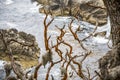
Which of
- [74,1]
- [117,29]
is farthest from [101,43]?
[117,29]

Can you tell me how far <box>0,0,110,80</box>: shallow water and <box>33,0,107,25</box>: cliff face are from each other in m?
0.58

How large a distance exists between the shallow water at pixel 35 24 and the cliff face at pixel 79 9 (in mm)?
581

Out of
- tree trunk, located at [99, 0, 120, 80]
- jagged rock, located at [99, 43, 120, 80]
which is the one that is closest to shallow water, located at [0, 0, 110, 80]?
tree trunk, located at [99, 0, 120, 80]

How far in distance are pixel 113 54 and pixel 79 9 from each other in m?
16.8

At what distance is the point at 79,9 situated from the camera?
19156 mm

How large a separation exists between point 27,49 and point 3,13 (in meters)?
6.05

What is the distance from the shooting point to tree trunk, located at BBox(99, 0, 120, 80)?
2145 millimetres

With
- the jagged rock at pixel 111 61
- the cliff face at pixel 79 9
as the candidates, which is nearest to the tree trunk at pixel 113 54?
the jagged rock at pixel 111 61

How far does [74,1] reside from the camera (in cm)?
2077

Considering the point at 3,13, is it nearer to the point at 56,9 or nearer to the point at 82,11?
the point at 56,9

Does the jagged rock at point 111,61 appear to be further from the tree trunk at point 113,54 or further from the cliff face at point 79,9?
the cliff face at point 79,9

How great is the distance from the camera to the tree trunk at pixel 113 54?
2.14 m

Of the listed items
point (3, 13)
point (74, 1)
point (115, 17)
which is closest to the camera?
point (115, 17)

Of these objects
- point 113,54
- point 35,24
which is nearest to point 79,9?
point 35,24
